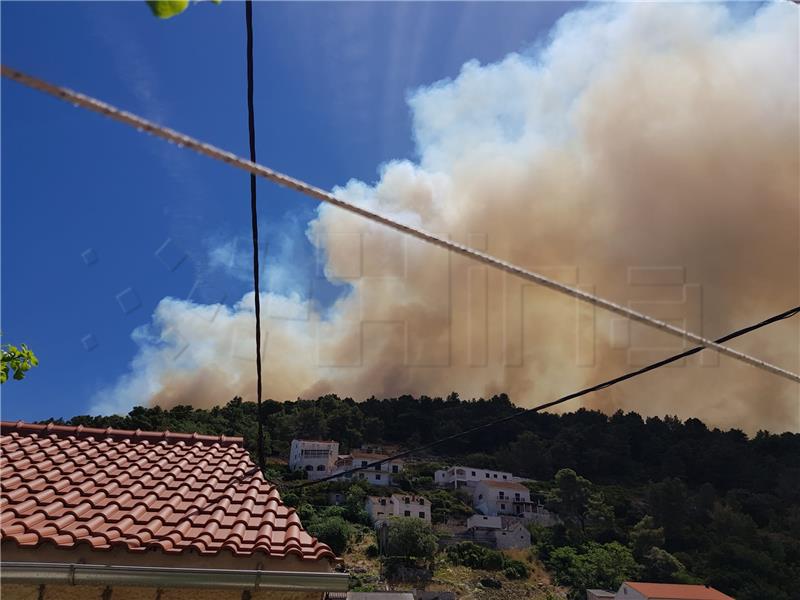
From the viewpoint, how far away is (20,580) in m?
4.10

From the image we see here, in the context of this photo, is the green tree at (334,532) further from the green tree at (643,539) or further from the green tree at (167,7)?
the green tree at (167,7)

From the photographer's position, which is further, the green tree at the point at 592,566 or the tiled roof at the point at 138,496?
the green tree at the point at 592,566

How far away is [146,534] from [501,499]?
8671cm

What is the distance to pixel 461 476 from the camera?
91.5m

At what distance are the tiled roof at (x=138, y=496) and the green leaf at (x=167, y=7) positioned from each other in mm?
3969

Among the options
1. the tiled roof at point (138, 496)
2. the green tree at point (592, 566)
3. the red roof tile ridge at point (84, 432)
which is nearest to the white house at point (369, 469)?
the green tree at point (592, 566)

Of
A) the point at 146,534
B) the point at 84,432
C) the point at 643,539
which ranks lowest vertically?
the point at 643,539

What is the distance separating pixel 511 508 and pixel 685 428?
5766 centimetres

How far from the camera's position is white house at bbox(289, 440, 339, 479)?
8962 cm

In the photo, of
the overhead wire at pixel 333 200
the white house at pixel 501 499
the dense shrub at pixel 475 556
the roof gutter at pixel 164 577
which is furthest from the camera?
the white house at pixel 501 499

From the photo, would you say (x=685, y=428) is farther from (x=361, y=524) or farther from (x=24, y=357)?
(x=24, y=357)

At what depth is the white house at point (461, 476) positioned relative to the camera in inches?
3580

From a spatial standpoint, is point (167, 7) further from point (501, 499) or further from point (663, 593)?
point (501, 499)

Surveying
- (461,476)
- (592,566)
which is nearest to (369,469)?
(461,476)
